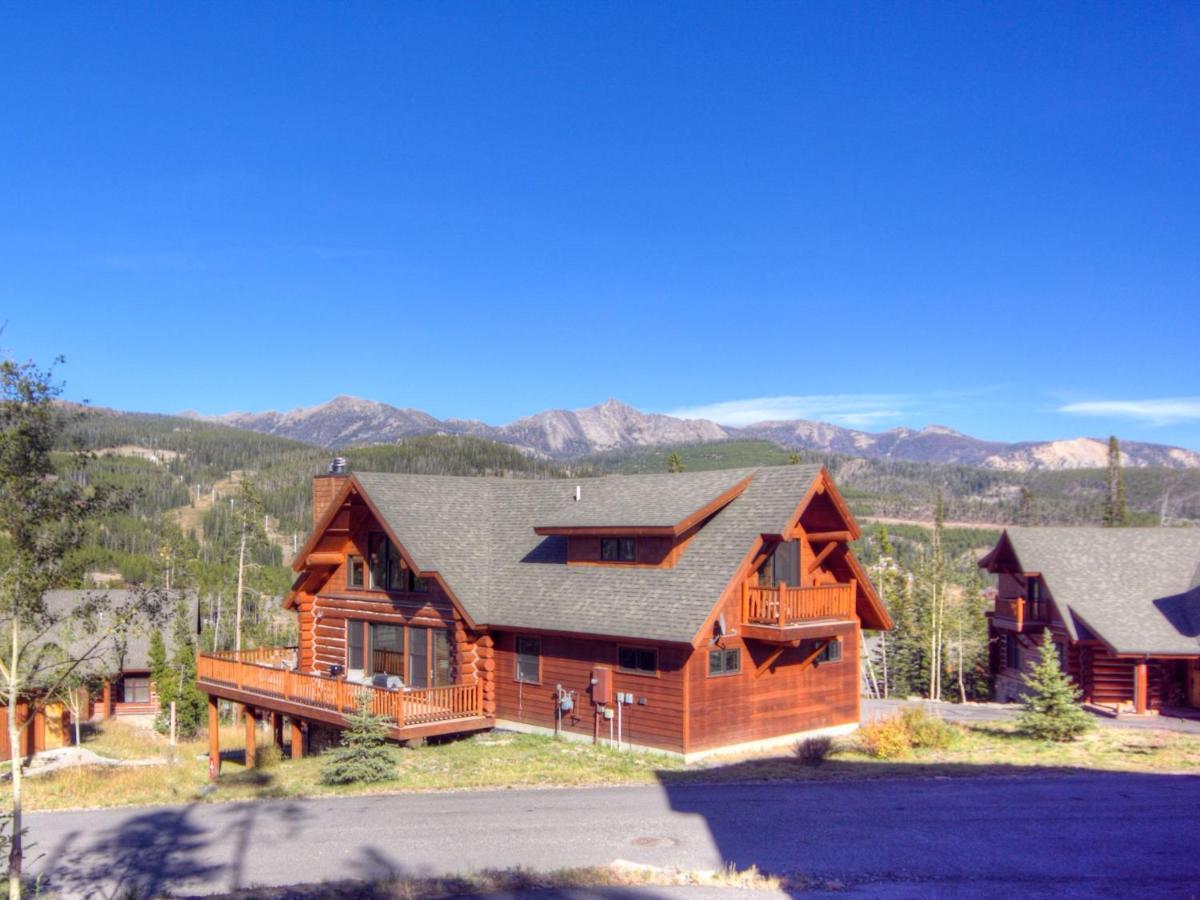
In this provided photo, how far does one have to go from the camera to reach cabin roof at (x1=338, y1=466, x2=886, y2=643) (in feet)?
69.1

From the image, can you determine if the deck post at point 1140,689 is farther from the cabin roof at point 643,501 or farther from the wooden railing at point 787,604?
the cabin roof at point 643,501

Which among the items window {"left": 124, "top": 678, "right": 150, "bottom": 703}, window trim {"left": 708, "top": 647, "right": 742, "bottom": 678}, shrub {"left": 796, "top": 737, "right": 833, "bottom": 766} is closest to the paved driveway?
window trim {"left": 708, "top": 647, "right": 742, "bottom": 678}

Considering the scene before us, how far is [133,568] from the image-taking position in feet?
328

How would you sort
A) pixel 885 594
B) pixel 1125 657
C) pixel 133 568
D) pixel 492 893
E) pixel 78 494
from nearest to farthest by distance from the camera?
pixel 492 893
pixel 78 494
pixel 1125 657
pixel 885 594
pixel 133 568

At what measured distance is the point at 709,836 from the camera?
1390 centimetres

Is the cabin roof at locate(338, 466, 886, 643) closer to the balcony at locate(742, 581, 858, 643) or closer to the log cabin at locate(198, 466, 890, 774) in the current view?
the log cabin at locate(198, 466, 890, 774)

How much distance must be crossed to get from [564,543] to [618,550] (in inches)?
91.0

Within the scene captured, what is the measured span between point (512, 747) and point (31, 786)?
11.0 meters

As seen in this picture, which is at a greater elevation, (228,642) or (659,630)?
(659,630)

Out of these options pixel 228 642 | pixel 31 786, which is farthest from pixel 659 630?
pixel 228 642

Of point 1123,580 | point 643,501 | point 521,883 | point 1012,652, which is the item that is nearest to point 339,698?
point 643,501

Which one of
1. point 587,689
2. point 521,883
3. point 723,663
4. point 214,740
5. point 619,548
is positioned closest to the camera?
point 521,883

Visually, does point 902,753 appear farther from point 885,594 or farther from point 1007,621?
point 885,594

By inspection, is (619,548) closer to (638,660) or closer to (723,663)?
(638,660)
